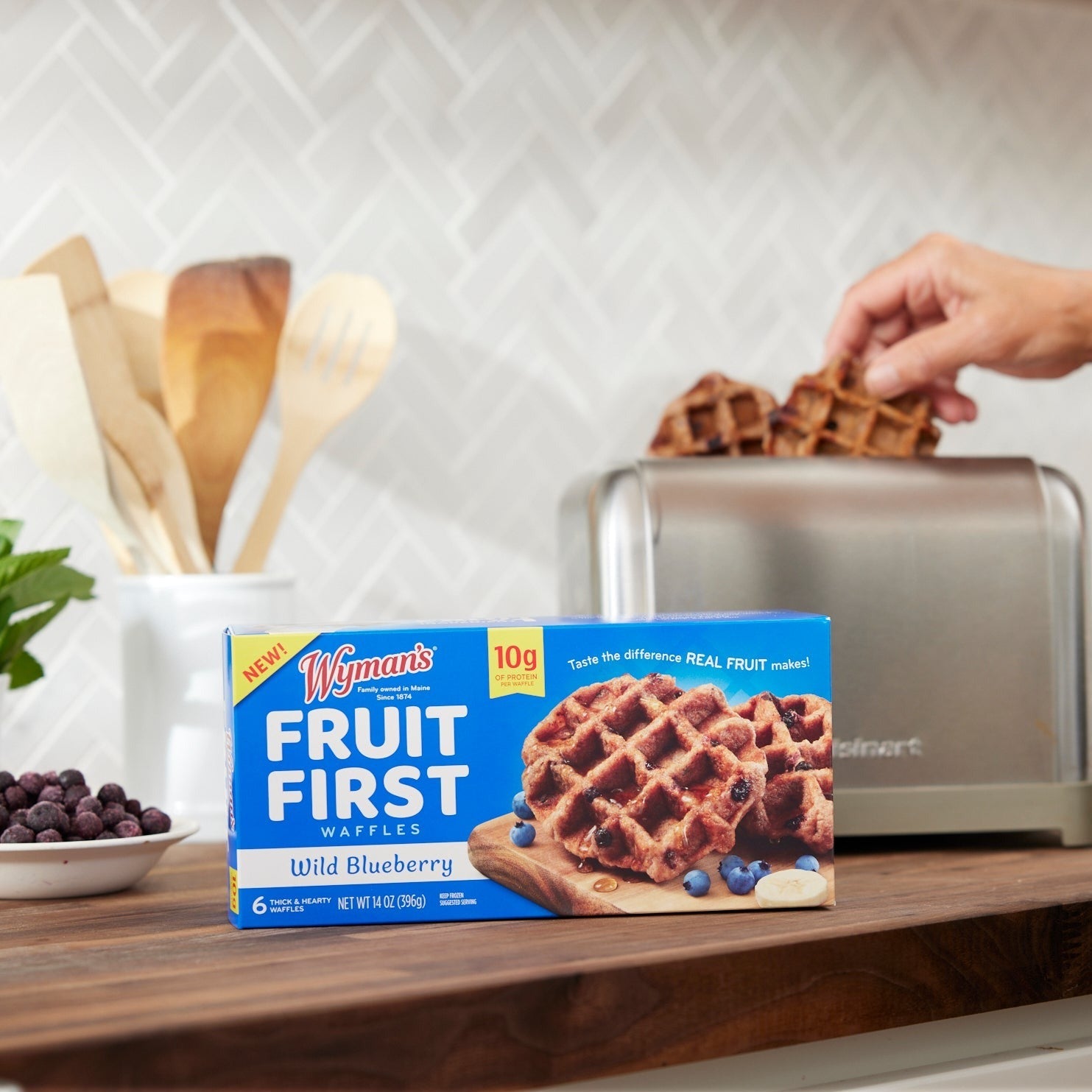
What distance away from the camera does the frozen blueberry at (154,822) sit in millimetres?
878

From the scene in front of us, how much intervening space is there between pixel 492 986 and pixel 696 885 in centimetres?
19

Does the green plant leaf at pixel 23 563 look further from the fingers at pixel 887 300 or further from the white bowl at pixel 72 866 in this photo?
the fingers at pixel 887 300

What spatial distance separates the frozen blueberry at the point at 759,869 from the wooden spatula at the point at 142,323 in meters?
0.66

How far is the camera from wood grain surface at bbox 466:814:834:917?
74 centimetres

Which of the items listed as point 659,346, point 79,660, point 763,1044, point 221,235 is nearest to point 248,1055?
point 763,1044

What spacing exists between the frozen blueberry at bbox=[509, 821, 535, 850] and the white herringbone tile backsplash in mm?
587

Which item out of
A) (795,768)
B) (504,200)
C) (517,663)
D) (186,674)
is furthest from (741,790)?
(504,200)

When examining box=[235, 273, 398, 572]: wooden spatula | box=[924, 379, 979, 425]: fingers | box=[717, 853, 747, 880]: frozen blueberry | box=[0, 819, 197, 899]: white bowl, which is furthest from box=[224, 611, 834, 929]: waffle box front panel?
box=[924, 379, 979, 425]: fingers

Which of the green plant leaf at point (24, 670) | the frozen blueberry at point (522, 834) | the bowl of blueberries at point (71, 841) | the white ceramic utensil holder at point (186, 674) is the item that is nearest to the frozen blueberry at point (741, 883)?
the frozen blueberry at point (522, 834)

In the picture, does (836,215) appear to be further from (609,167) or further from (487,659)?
(487,659)

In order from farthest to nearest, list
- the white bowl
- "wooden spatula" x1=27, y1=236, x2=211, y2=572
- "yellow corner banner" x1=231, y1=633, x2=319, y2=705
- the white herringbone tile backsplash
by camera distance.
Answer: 1. the white herringbone tile backsplash
2. "wooden spatula" x1=27, y1=236, x2=211, y2=572
3. the white bowl
4. "yellow corner banner" x1=231, y1=633, x2=319, y2=705

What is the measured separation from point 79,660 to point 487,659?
0.60 meters

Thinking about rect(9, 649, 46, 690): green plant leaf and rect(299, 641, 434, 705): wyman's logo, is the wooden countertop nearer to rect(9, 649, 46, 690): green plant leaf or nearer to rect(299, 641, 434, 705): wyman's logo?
rect(299, 641, 434, 705): wyman's logo

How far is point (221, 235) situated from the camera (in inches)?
49.2
